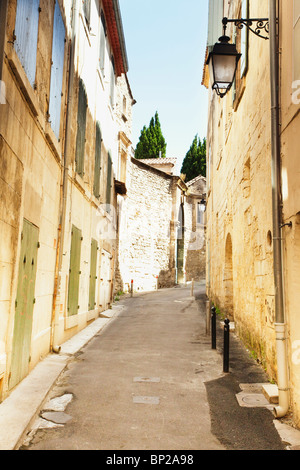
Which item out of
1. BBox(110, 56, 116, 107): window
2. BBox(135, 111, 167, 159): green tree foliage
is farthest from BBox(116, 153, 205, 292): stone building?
BBox(135, 111, 167, 159): green tree foliage

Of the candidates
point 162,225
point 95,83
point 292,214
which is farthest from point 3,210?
point 162,225

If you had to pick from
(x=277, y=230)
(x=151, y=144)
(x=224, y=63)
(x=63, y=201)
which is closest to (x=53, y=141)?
(x=63, y=201)

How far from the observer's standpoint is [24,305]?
16.1 feet

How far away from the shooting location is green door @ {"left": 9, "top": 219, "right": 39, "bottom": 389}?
4578 mm

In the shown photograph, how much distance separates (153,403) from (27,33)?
172 inches

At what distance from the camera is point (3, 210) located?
393 centimetres

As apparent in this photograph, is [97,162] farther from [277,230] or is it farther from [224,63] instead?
[277,230]

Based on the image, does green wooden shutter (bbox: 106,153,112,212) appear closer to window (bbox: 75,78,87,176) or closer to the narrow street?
window (bbox: 75,78,87,176)

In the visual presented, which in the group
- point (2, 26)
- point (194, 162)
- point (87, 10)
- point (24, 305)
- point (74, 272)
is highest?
point (194, 162)

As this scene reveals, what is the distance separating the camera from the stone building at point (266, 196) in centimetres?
400

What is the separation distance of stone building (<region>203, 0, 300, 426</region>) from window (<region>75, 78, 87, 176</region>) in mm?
3213

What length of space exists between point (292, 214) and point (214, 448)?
88.4 inches

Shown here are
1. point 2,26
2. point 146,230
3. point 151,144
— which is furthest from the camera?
point 151,144

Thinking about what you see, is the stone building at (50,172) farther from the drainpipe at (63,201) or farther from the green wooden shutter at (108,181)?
the green wooden shutter at (108,181)
